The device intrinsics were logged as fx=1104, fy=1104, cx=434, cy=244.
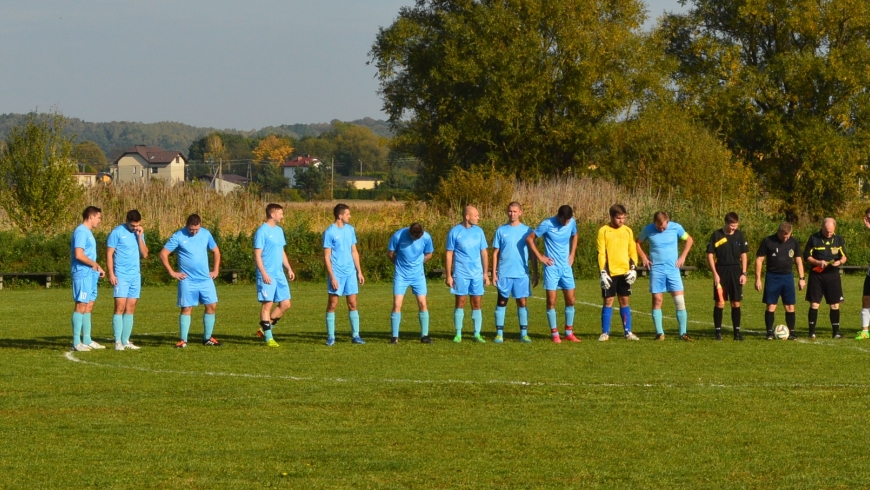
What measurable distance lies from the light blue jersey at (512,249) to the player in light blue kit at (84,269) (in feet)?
17.4

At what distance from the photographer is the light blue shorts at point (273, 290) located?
580 inches

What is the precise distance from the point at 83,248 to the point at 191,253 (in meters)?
1.36

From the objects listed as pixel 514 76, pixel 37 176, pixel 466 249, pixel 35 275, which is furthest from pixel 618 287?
pixel 514 76

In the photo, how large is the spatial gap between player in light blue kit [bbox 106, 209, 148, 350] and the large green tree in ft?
109

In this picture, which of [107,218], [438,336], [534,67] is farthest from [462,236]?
[534,67]

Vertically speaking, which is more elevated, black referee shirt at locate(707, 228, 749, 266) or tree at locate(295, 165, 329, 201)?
tree at locate(295, 165, 329, 201)

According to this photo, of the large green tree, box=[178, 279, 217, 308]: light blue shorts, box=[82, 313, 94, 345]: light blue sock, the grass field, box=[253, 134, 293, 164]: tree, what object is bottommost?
the grass field

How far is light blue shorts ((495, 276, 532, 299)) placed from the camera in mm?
15281

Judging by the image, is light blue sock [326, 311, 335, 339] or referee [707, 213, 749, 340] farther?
referee [707, 213, 749, 340]

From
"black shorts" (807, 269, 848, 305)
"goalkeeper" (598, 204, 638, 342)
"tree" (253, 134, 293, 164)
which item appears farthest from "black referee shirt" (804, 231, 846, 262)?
"tree" (253, 134, 293, 164)

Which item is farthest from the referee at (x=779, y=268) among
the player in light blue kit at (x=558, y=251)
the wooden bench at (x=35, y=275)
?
the wooden bench at (x=35, y=275)

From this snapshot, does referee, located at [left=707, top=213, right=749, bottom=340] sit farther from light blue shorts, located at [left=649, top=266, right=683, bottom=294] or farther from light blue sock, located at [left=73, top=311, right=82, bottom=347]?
light blue sock, located at [left=73, top=311, right=82, bottom=347]

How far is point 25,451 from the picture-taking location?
8352mm

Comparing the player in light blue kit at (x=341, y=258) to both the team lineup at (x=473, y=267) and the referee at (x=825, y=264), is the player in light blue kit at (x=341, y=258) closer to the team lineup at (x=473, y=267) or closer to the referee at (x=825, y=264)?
the team lineup at (x=473, y=267)
